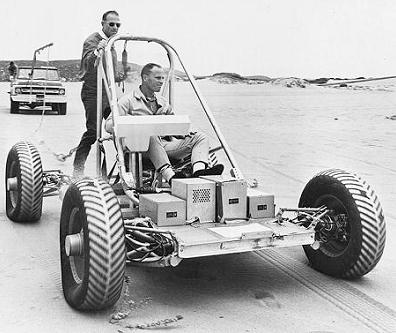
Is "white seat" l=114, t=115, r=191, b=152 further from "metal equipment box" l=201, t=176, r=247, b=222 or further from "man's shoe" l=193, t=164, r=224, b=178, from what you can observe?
"metal equipment box" l=201, t=176, r=247, b=222

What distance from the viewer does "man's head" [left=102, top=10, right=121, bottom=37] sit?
24.6ft

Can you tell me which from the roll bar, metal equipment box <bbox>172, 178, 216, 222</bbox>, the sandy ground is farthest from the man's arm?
metal equipment box <bbox>172, 178, 216, 222</bbox>

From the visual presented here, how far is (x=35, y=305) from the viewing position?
14.7 feet

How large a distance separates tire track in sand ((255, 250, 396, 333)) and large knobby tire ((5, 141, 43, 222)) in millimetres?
2375

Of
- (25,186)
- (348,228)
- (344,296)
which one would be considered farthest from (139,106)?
(344,296)

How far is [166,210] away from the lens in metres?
4.83

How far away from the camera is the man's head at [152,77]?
6184mm

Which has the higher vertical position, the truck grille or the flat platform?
the truck grille

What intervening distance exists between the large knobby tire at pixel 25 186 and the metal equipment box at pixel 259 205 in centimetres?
235

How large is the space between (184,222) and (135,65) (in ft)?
6.75

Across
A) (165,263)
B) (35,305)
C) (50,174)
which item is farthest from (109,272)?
(50,174)

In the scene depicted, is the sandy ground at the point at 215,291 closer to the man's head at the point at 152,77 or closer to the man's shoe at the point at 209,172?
the man's head at the point at 152,77

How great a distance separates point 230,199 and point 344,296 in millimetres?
1085

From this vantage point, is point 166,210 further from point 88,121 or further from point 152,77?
point 88,121
